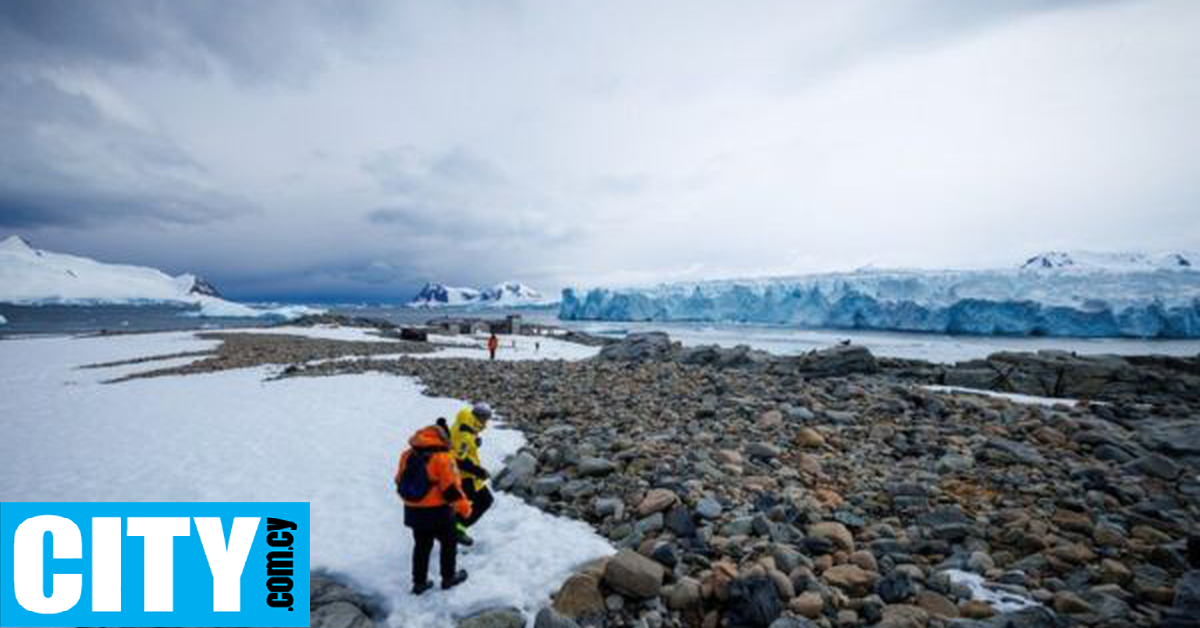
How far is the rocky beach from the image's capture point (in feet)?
15.7

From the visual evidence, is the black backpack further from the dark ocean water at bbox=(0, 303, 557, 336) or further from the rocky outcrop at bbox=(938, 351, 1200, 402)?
the dark ocean water at bbox=(0, 303, 557, 336)

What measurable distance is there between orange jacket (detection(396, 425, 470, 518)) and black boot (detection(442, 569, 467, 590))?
683 millimetres

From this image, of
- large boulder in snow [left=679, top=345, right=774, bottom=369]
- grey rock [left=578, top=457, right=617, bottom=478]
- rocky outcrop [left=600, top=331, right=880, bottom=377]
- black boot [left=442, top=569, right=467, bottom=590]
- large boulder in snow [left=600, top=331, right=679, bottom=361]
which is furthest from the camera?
large boulder in snow [left=600, top=331, right=679, bottom=361]

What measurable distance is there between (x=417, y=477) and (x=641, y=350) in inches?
770

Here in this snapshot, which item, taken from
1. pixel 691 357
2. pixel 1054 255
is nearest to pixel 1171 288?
pixel 691 357

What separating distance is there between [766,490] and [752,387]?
286 inches

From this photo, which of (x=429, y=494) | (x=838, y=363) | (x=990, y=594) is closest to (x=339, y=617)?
(x=429, y=494)

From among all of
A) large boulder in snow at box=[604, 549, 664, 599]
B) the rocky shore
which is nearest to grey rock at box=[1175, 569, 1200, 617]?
the rocky shore

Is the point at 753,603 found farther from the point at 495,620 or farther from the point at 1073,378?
the point at 1073,378

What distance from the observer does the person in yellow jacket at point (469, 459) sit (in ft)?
18.9

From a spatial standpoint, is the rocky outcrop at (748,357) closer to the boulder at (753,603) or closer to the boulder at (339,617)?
the boulder at (753,603)

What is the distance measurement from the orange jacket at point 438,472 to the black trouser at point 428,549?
25cm

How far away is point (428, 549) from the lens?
16.6 feet

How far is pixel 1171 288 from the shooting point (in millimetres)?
50344
